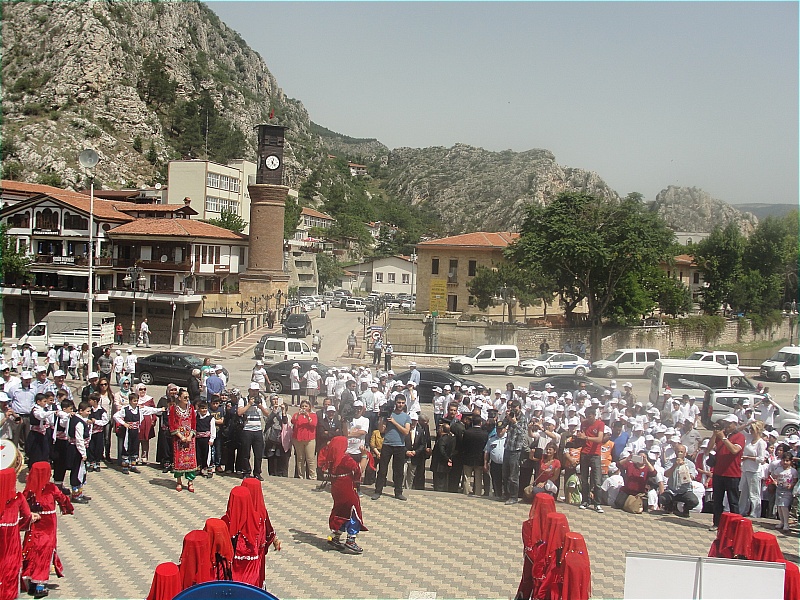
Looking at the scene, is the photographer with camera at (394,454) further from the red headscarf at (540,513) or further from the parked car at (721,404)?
the parked car at (721,404)

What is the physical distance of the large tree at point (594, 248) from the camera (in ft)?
139

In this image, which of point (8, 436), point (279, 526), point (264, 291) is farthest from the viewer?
point (264, 291)

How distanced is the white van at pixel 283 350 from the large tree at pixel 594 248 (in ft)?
61.4

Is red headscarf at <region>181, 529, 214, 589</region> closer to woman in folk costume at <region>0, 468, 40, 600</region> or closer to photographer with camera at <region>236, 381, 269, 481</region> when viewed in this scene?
woman in folk costume at <region>0, 468, 40, 600</region>

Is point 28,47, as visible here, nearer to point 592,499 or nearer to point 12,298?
point 12,298

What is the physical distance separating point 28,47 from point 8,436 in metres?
103

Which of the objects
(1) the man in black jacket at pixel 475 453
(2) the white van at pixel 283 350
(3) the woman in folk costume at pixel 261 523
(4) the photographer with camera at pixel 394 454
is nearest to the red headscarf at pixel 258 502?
(3) the woman in folk costume at pixel 261 523

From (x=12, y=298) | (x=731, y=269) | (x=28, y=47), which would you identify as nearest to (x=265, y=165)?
(x=12, y=298)

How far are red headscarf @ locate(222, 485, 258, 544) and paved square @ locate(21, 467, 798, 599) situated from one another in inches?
58.6

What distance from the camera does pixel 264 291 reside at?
48781 mm

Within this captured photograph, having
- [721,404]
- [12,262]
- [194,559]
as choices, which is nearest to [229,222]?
[12,262]

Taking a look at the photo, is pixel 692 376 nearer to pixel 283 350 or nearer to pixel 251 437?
pixel 283 350

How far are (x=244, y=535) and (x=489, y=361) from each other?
26409 mm

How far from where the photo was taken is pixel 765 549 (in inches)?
233
